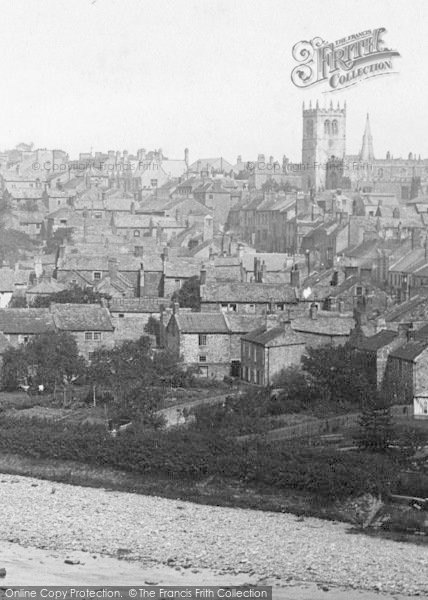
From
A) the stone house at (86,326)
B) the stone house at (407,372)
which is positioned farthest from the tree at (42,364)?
the stone house at (407,372)

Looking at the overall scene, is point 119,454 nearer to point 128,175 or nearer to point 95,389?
point 95,389

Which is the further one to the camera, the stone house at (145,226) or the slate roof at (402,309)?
the stone house at (145,226)

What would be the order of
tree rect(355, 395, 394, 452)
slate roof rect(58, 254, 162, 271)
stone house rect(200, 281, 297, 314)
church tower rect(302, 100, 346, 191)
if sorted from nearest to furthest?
1. tree rect(355, 395, 394, 452)
2. stone house rect(200, 281, 297, 314)
3. slate roof rect(58, 254, 162, 271)
4. church tower rect(302, 100, 346, 191)

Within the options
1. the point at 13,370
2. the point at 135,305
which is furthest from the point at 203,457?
the point at 135,305

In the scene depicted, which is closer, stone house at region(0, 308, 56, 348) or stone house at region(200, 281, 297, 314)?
stone house at region(0, 308, 56, 348)

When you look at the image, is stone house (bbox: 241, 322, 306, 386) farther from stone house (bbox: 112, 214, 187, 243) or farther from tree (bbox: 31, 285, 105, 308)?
stone house (bbox: 112, 214, 187, 243)

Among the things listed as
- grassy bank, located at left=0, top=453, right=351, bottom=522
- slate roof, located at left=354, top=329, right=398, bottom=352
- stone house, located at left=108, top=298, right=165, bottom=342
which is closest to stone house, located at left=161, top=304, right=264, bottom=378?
stone house, located at left=108, top=298, right=165, bottom=342

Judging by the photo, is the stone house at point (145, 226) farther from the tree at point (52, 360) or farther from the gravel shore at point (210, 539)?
the gravel shore at point (210, 539)
